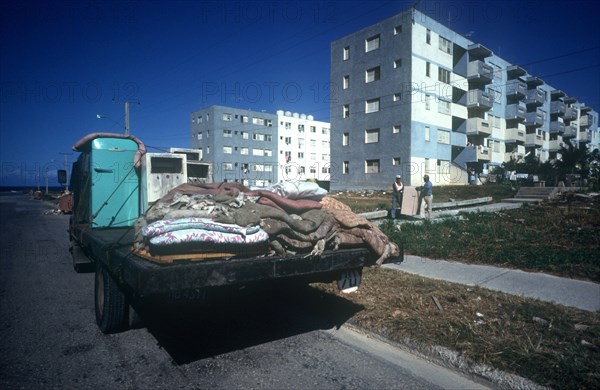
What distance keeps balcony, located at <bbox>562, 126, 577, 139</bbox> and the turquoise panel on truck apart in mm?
72217

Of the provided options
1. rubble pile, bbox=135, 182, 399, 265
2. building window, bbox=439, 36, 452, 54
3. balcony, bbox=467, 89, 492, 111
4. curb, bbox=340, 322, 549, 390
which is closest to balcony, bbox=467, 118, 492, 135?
balcony, bbox=467, 89, 492, 111

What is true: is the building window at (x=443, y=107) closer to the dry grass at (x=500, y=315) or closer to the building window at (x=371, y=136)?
the building window at (x=371, y=136)

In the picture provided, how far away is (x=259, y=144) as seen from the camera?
66375 mm

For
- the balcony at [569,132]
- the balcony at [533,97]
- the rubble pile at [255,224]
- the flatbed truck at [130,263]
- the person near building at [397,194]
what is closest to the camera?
the flatbed truck at [130,263]

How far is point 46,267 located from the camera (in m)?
6.98

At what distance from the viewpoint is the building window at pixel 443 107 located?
32.7 m

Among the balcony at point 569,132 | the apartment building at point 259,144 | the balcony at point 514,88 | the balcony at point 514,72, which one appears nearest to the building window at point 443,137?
the balcony at point 514,88

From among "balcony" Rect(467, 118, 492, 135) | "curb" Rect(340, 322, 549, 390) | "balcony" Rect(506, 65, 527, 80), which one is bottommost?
"curb" Rect(340, 322, 549, 390)

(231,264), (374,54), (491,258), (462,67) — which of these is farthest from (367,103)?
(231,264)

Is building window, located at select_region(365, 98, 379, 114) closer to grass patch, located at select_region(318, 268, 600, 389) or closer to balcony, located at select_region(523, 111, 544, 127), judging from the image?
balcony, located at select_region(523, 111, 544, 127)

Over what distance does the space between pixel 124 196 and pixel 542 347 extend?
21.4 feet

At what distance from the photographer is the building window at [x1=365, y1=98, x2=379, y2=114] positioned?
31.9 metres

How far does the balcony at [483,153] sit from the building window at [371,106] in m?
12.2

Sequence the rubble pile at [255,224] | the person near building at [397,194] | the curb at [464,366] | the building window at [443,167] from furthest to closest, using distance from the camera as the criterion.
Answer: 1. the building window at [443,167]
2. the person near building at [397,194]
3. the curb at [464,366]
4. the rubble pile at [255,224]
